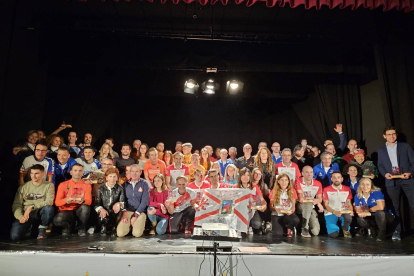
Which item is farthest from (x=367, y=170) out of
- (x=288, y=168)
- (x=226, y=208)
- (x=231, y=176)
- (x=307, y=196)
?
(x=226, y=208)

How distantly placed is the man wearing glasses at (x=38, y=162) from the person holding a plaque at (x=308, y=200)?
14.9ft

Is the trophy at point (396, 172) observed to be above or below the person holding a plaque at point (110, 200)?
above

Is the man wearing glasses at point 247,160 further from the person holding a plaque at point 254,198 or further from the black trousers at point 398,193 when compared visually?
the black trousers at point 398,193

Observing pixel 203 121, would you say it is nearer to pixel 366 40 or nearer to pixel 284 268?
pixel 366 40

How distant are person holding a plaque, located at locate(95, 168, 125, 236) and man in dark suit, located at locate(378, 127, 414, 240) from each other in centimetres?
478

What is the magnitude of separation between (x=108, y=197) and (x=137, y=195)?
1.62 feet

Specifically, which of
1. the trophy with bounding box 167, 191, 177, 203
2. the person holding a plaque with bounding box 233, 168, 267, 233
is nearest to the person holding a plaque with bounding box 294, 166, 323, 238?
the person holding a plaque with bounding box 233, 168, 267, 233

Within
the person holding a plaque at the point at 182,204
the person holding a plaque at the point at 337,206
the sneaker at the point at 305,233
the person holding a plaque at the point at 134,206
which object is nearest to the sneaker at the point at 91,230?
the person holding a plaque at the point at 134,206

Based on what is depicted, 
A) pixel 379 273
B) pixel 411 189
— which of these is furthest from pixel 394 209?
pixel 379 273

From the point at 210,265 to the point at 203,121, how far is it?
612 cm

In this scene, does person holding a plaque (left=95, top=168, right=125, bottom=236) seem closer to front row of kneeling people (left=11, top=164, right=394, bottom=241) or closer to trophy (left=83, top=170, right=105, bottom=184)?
front row of kneeling people (left=11, top=164, right=394, bottom=241)

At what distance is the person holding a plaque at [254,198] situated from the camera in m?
5.07

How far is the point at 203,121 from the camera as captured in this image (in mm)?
8945

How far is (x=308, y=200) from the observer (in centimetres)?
516
